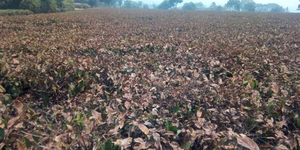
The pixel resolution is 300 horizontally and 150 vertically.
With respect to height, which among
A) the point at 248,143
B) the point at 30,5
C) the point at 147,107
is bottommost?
the point at 147,107

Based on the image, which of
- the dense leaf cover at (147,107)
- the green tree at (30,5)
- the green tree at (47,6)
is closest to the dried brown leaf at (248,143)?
the dense leaf cover at (147,107)

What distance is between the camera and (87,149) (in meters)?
1.21

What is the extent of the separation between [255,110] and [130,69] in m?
1.49

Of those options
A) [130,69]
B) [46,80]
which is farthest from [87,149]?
[46,80]

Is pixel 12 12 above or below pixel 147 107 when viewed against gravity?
above

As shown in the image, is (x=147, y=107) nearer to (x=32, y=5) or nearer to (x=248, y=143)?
(x=248, y=143)

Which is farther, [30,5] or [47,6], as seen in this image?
[47,6]

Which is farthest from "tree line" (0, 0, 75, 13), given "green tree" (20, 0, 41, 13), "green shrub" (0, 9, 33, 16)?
"green shrub" (0, 9, 33, 16)

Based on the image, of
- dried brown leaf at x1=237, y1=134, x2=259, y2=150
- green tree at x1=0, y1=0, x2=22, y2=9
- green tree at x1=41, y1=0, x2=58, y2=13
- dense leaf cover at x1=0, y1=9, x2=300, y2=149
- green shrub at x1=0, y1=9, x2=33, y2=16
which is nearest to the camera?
dried brown leaf at x1=237, y1=134, x2=259, y2=150

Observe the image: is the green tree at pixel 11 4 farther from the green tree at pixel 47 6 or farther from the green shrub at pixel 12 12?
the green shrub at pixel 12 12

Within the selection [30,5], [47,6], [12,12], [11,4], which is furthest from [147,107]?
[11,4]

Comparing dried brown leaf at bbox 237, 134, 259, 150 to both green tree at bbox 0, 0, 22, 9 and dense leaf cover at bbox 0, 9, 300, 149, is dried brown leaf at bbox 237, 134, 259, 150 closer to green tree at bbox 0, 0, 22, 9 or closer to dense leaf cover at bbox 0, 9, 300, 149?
dense leaf cover at bbox 0, 9, 300, 149

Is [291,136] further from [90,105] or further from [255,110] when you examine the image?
[90,105]

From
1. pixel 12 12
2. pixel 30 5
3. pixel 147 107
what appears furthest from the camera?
pixel 30 5
